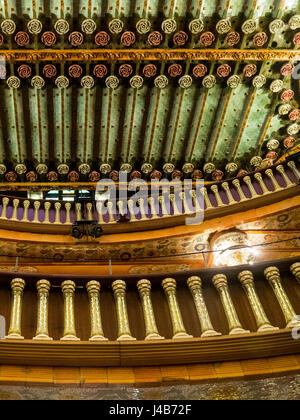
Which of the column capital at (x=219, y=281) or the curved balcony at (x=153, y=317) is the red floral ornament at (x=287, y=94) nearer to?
the curved balcony at (x=153, y=317)

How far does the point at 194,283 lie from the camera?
6520 mm

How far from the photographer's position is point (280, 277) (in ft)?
21.8

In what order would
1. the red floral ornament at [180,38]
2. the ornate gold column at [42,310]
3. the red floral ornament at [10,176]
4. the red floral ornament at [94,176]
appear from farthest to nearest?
the red floral ornament at [94,176], the red floral ornament at [10,176], the red floral ornament at [180,38], the ornate gold column at [42,310]

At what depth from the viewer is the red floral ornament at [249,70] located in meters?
12.0

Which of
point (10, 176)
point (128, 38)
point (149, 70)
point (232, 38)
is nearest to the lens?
point (128, 38)

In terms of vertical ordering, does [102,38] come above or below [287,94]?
above

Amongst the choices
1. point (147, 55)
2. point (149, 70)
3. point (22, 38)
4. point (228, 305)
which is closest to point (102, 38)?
point (147, 55)

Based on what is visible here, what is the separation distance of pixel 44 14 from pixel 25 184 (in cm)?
397

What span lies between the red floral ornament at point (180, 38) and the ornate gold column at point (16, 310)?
24.0ft

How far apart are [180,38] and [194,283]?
271 inches

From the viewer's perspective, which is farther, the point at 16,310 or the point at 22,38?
the point at 22,38

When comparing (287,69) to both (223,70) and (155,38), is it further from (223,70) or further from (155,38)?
(155,38)

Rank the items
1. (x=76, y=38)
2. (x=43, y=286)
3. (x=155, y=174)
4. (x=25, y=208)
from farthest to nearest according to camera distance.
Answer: (x=155, y=174) → (x=76, y=38) → (x=25, y=208) → (x=43, y=286)

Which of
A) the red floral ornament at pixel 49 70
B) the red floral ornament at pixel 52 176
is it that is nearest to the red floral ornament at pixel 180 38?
the red floral ornament at pixel 49 70
